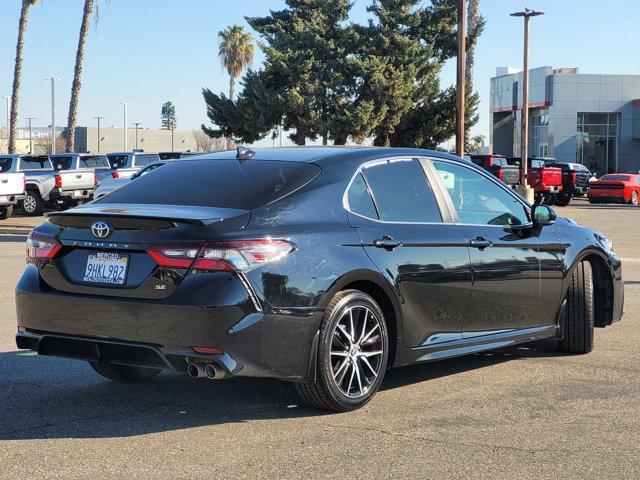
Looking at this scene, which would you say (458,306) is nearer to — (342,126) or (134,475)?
(134,475)

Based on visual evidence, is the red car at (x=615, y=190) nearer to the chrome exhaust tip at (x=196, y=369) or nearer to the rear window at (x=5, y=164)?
the rear window at (x=5, y=164)

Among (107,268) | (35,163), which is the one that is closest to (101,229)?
(107,268)

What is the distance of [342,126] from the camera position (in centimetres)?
4547

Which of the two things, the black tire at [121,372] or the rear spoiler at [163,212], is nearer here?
the rear spoiler at [163,212]

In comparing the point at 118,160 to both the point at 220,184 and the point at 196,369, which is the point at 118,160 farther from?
the point at 196,369

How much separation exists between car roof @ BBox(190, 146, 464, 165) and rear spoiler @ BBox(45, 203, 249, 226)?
0.83 metres

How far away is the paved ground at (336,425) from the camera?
4.85m

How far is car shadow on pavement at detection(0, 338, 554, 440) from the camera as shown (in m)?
5.61

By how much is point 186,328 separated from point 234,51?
80829mm

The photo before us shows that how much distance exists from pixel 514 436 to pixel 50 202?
87.0 ft

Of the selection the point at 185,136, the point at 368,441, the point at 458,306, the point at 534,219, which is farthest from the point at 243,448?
the point at 185,136

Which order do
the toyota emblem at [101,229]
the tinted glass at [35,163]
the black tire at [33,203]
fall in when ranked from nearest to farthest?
the toyota emblem at [101,229] → the black tire at [33,203] → the tinted glass at [35,163]

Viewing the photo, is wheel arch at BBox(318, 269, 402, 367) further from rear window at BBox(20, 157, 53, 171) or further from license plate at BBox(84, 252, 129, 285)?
rear window at BBox(20, 157, 53, 171)

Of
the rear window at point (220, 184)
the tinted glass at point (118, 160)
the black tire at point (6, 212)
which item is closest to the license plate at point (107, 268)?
the rear window at point (220, 184)
